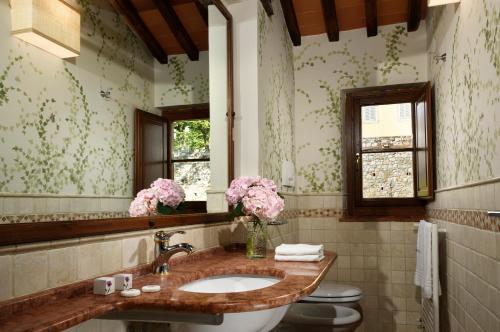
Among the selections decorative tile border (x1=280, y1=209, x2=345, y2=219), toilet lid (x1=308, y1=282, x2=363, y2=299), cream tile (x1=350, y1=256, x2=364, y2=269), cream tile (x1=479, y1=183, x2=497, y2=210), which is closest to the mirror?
toilet lid (x1=308, y1=282, x2=363, y2=299)

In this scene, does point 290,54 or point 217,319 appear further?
point 290,54

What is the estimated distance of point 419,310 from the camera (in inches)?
136

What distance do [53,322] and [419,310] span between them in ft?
10.7

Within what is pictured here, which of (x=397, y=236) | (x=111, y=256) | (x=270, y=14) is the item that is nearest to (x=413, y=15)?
(x=270, y=14)

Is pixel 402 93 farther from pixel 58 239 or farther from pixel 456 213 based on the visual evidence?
pixel 58 239

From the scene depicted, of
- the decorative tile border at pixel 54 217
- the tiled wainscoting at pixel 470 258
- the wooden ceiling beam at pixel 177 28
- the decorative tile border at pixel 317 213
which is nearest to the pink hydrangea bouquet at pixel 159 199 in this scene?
the decorative tile border at pixel 54 217

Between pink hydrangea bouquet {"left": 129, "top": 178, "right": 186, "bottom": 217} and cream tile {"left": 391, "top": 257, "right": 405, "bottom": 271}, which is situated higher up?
pink hydrangea bouquet {"left": 129, "top": 178, "right": 186, "bottom": 217}

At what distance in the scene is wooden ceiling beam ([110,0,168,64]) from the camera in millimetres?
1422

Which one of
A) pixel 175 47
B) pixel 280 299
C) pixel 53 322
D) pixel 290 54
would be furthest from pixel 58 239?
pixel 290 54

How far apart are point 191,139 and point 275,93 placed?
1305mm

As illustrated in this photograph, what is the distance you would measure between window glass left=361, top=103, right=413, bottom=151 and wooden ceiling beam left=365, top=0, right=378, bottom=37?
0.64m

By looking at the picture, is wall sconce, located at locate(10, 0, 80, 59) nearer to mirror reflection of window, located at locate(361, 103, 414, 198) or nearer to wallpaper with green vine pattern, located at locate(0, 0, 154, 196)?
wallpaper with green vine pattern, located at locate(0, 0, 154, 196)

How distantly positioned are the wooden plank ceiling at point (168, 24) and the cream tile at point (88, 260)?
77cm

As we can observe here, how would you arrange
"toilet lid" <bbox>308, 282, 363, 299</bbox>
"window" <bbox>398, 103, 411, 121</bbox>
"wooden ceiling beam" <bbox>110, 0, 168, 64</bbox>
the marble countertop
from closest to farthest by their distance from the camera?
the marble countertop < "wooden ceiling beam" <bbox>110, 0, 168, 64</bbox> < "toilet lid" <bbox>308, 282, 363, 299</bbox> < "window" <bbox>398, 103, 411, 121</bbox>
